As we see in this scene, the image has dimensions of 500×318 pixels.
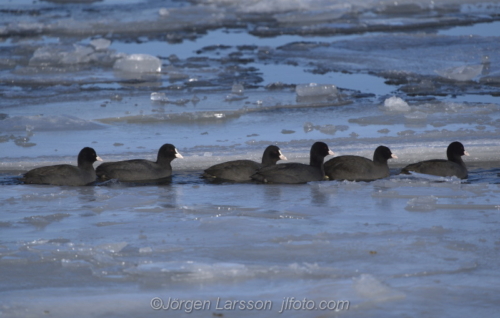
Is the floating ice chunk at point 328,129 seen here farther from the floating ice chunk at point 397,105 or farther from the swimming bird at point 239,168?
the swimming bird at point 239,168

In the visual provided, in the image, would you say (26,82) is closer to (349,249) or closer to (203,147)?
(203,147)

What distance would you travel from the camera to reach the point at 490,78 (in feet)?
43.2

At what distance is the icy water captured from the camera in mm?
4414

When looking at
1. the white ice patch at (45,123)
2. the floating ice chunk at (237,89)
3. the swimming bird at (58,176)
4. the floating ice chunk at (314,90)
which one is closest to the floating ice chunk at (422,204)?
the swimming bird at (58,176)

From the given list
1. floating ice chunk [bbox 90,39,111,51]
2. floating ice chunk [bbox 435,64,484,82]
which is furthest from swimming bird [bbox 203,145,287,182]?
floating ice chunk [bbox 90,39,111,51]

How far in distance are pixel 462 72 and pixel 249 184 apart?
669 cm

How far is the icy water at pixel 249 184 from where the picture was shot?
4.41 metres

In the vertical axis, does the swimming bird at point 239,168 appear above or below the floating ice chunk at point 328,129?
below

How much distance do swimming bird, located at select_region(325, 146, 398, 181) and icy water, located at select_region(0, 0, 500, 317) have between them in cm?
45

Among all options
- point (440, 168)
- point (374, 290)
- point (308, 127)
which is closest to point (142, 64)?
point (308, 127)

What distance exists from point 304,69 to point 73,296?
11113 mm

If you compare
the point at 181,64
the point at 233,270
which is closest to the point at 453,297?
the point at 233,270

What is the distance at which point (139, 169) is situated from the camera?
8.00 meters

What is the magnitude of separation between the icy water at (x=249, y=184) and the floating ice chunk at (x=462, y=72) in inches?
2.0
